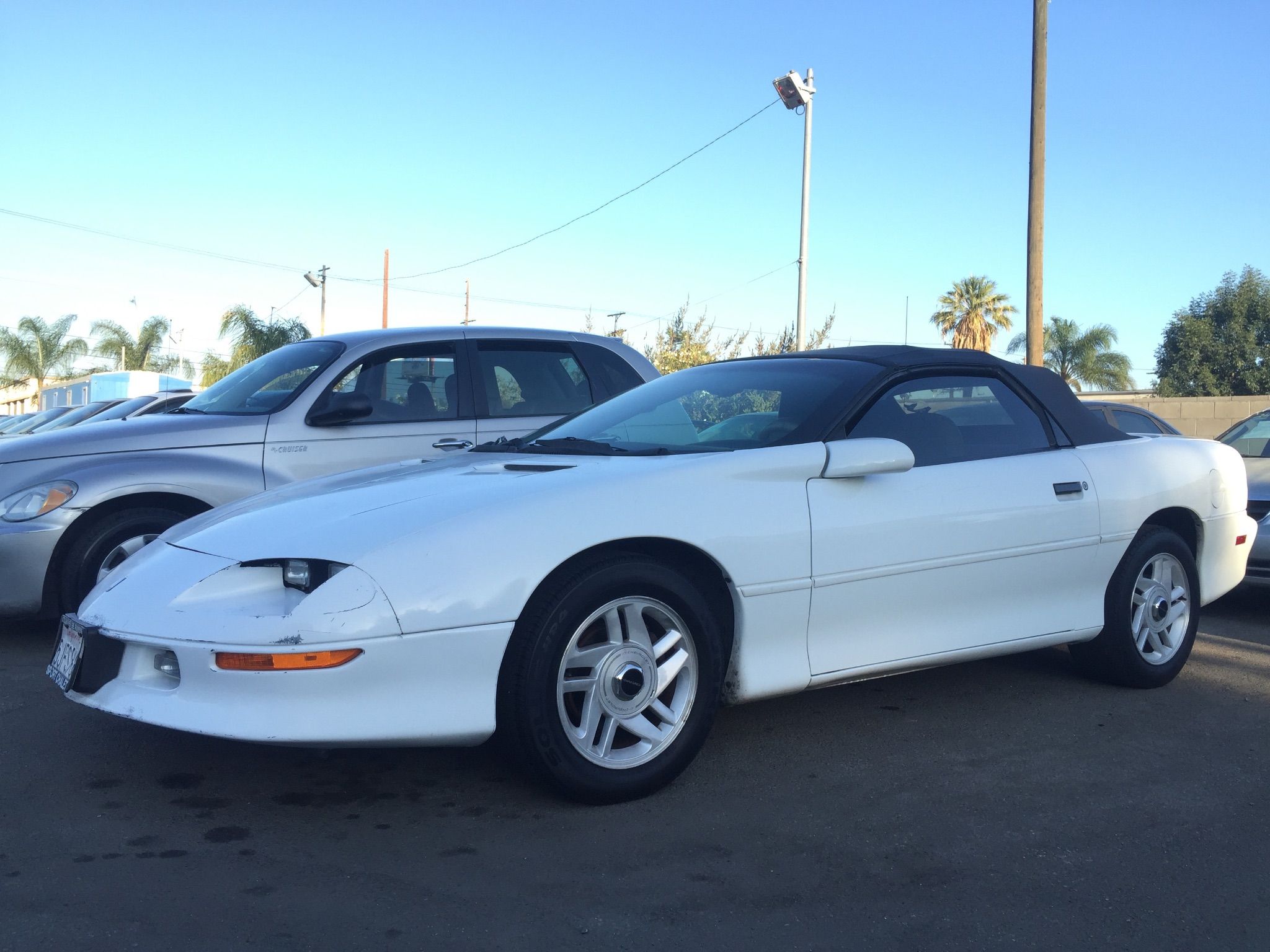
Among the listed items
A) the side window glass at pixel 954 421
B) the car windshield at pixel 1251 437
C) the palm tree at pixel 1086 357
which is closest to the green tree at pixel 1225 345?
the palm tree at pixel 1086 357

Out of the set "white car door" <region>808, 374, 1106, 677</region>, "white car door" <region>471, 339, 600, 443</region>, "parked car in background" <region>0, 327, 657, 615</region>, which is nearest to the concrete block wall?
"white car door" <region>471, 339, 600, 443</region>

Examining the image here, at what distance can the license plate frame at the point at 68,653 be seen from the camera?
132 inches

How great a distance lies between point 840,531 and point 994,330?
136 feet

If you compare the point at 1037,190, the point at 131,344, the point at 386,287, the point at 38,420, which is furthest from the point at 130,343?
the point at 1037,190

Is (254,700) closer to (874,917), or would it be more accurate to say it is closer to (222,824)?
(222,824)

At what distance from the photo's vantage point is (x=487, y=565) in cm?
317

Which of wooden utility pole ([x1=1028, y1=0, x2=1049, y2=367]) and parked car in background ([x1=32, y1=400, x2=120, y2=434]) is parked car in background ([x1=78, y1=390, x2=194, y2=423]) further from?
wooden utility pole ([x1=1028, y1=0, x2=1049, y2=367])

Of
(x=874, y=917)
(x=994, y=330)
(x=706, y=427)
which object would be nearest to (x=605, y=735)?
(x=874, y=917)

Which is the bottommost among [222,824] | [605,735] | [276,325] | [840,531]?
[222,824]

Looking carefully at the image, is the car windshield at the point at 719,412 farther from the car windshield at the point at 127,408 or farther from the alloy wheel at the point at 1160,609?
the car windshield at the point at 127,408

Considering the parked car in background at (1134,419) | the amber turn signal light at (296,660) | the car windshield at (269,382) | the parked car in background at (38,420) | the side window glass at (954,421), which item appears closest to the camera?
the amber turn signal light at (296,660)

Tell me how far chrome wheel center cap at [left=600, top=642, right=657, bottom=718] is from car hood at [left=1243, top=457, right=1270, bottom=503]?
4.98m

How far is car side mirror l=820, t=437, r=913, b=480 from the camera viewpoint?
3.76m

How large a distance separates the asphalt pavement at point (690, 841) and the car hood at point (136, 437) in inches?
60.7
